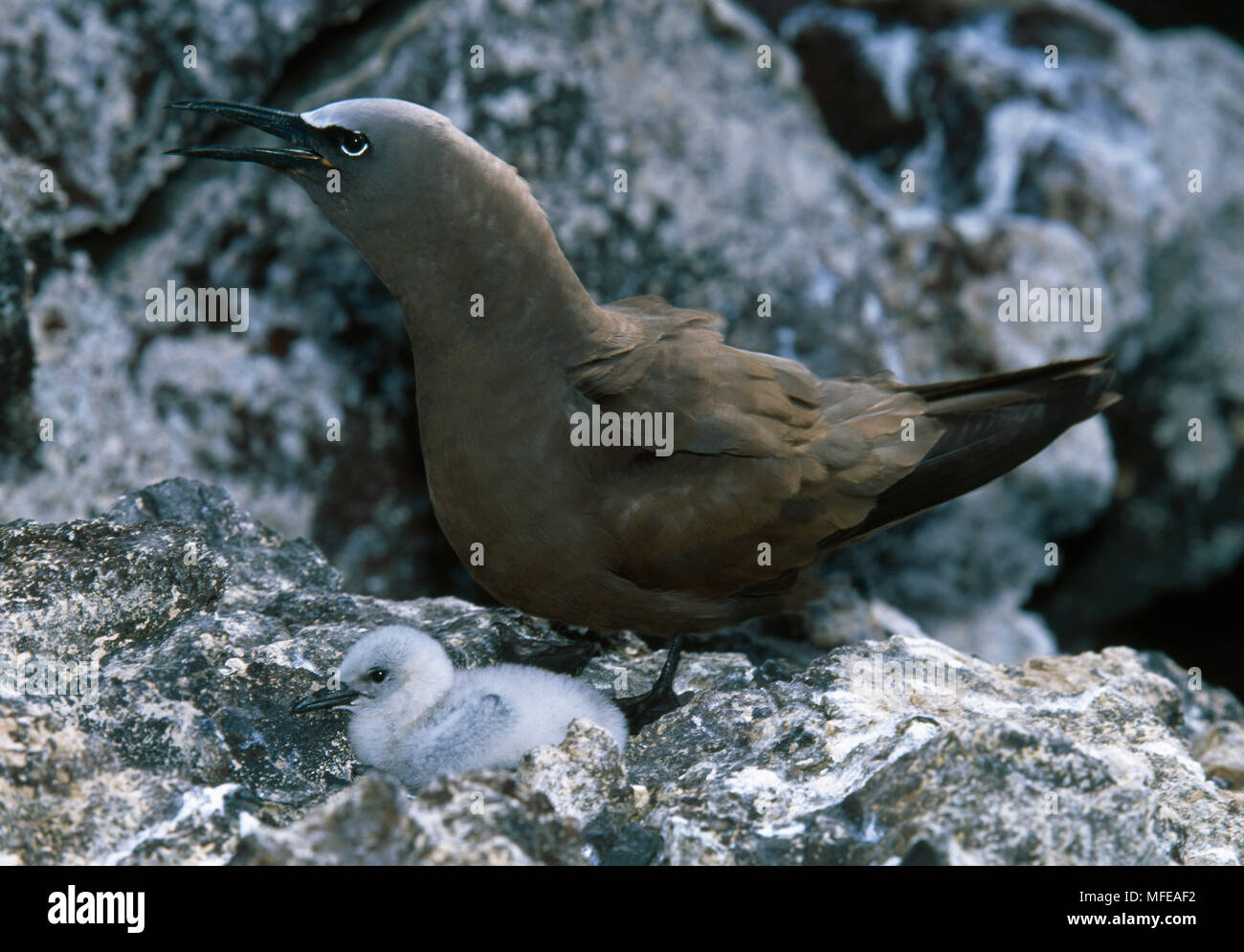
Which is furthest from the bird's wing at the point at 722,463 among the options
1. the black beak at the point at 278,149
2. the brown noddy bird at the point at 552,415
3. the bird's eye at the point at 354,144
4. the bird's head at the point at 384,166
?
the black beak at the point at 278,149

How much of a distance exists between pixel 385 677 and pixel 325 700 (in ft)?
0.59

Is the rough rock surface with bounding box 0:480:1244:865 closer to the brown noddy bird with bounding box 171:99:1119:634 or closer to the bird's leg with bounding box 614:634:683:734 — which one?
the bird's leg with bounding box 614:634:683:734

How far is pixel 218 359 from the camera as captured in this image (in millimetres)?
6559

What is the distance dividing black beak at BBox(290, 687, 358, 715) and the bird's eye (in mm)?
1680

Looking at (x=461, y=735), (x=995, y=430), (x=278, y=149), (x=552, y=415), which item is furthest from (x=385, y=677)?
(x=995, y=430)

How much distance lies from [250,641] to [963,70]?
17.8 feet

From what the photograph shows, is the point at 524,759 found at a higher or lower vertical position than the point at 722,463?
lower

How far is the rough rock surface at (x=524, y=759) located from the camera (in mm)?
3105

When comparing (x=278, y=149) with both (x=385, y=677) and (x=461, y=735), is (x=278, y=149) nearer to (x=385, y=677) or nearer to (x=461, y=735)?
(x=385, y=677)

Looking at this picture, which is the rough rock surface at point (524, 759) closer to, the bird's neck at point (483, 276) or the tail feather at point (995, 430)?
the tail feather at point (995, 430)

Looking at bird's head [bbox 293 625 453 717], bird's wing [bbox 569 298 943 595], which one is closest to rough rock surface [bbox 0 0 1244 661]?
bird's wing [bbox 569 298 943 595]

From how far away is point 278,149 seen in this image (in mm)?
4391

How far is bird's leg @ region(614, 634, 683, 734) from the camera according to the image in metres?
4.50
